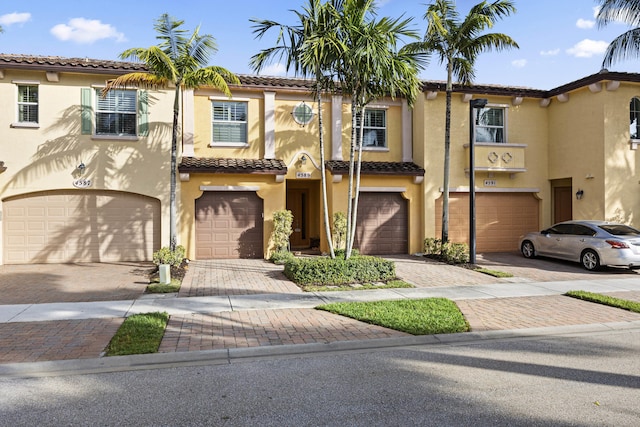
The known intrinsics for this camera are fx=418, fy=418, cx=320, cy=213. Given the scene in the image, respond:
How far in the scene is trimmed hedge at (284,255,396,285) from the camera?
33.5ft

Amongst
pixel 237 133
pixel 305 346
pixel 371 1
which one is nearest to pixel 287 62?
pixel 371 1

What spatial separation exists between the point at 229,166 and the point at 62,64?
6054 millimetres

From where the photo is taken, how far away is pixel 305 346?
19.1ft

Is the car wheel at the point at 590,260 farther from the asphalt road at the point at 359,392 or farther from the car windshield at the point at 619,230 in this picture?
the asphalt road at the point at 359,392

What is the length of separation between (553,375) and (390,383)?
1953 millimetres

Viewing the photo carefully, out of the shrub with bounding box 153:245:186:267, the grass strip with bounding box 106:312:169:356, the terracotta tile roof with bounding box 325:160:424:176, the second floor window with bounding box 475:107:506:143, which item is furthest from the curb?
the second floor window with bounding box 475:107:506:143

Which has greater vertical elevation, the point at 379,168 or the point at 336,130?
the point at 336,130

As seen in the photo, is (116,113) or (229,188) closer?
(116,113)

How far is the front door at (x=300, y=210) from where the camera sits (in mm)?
18297

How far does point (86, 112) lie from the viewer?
45.1 ft

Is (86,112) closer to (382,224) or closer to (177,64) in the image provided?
(177,64)

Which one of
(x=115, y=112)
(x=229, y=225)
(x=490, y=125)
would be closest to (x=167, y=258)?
(x=229, y=225)

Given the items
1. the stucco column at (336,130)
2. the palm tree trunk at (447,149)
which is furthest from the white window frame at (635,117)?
the stucco column at (336,130)

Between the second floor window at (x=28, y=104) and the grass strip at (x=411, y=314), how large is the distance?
12.0m
